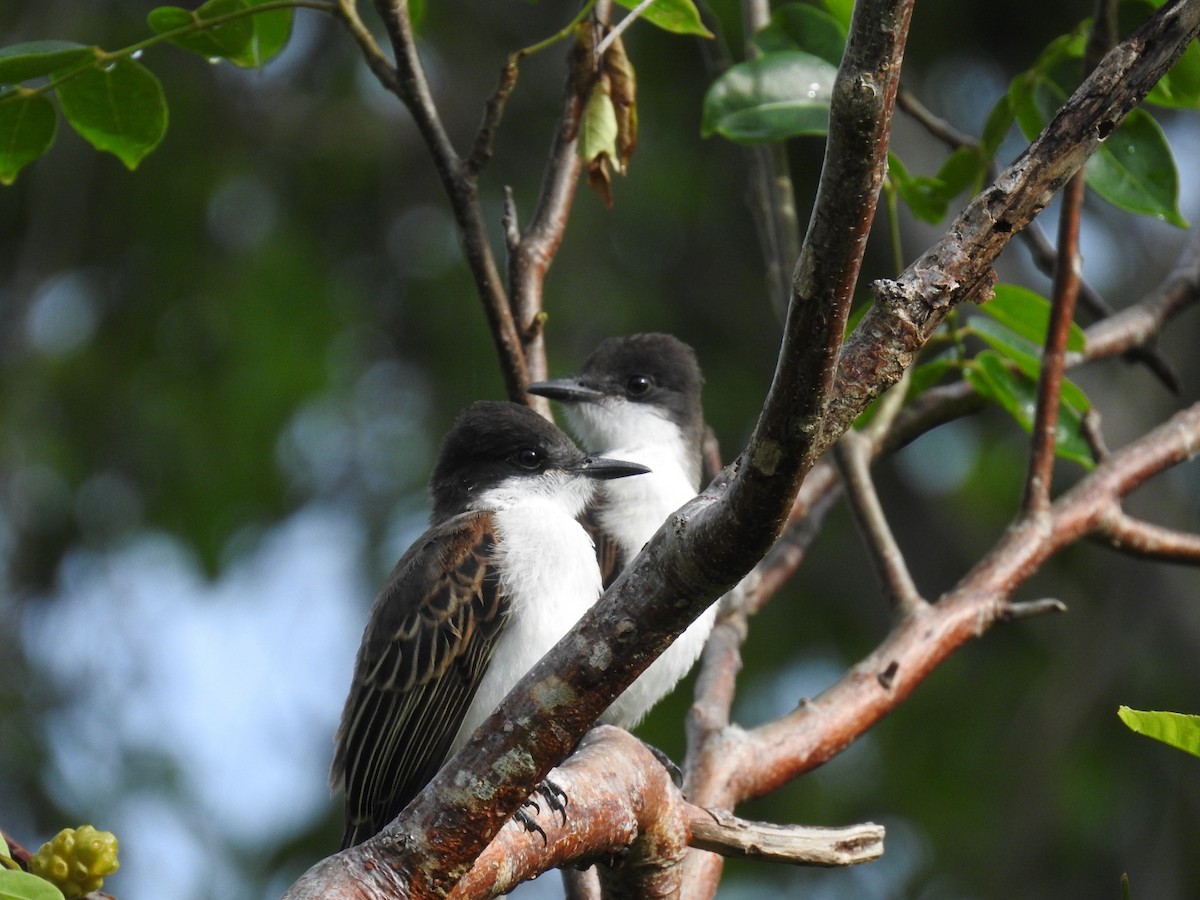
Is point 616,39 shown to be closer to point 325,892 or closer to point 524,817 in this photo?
point 524,817

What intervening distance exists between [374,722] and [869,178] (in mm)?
2581

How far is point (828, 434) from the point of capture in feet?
6.25

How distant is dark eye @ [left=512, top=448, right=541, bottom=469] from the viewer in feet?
15.6

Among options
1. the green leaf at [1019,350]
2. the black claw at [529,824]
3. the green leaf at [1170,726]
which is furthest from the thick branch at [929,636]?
the green leaf at [1170,726]

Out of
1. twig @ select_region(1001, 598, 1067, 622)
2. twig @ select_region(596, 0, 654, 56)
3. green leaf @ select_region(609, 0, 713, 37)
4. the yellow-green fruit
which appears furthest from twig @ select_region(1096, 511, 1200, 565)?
the yellow-green fruit

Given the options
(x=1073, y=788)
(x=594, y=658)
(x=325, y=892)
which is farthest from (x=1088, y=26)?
(x=1073, y=788)

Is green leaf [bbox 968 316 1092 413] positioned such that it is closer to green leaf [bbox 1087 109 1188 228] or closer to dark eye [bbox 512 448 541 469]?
green leaf [bbox 1087 109 1188 228]

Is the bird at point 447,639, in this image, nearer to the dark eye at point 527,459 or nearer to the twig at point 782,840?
the dark eye at point 527,459

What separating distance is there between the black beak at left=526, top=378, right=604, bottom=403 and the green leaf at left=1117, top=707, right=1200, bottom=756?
3219 millimetres

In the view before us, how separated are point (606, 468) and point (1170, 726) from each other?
2.90 metres

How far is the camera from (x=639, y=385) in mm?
5688

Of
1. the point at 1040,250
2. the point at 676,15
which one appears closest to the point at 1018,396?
the point at 1040,250

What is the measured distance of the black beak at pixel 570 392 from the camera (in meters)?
5.20

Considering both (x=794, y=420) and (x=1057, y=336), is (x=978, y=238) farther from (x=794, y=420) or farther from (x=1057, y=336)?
(x=1057, y=336)
